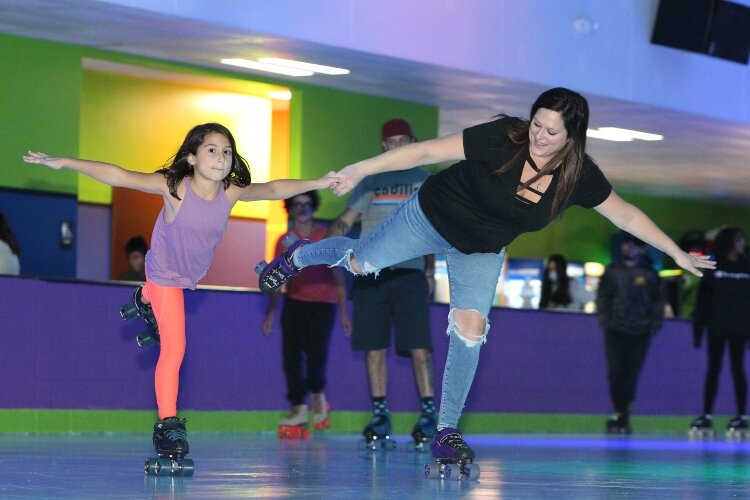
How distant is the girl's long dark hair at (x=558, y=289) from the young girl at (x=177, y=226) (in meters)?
12.0

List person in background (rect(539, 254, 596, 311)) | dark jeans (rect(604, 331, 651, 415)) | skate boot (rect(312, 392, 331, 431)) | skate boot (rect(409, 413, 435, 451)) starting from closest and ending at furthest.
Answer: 1. skate boot (rect(409, 413, 435, 451))
2. skate boot (rect(312, 392, 331, 431))
3. dark jeans (rect(604, 331, 651, 415))
4. person in background (rect(539, 254, 596, 311))

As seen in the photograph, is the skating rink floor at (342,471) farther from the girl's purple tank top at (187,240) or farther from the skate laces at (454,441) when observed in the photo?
the girl's purple tank top at (187,240)

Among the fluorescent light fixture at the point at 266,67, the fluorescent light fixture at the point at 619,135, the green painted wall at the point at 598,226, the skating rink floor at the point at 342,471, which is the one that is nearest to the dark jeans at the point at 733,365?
the fluorescent light fixture at the point at 619,135

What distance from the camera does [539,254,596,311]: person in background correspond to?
1780 cm

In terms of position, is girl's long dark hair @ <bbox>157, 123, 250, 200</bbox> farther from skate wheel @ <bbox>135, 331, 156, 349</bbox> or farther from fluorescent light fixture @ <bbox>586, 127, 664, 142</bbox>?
fluorescent light fixture @ <bbox>586, 127, 664, 142</bbox>

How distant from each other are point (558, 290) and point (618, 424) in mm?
4289

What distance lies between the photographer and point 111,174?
19.4 ft

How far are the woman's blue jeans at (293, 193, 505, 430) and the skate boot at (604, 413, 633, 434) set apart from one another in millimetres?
7889

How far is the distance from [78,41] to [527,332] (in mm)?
5051

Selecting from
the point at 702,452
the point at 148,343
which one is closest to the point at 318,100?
the point at 702,452

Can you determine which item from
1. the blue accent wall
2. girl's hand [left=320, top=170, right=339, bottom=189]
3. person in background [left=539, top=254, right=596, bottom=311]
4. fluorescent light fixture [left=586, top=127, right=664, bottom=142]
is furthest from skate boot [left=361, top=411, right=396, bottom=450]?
person in background [left=539, top=254, right=596, bottom=311]

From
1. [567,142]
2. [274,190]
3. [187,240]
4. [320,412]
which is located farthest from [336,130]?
[567,142]

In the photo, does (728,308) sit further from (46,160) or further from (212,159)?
(46,160)

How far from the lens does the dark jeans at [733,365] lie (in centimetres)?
1367
